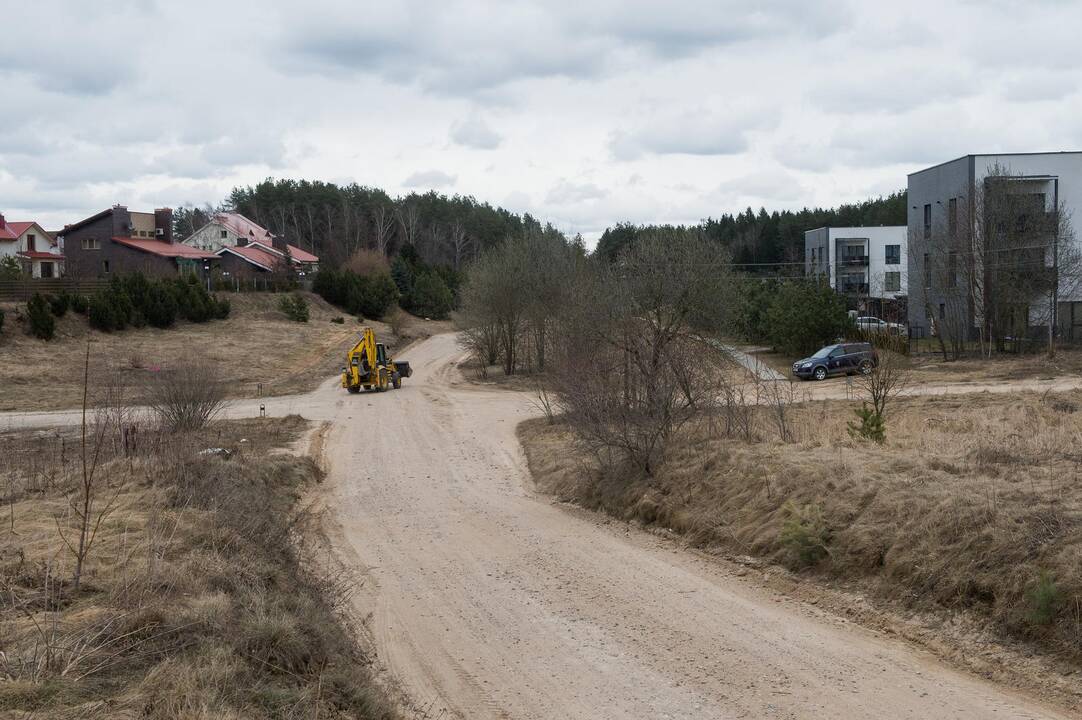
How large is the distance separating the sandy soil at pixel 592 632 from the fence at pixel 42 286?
4598 centimetres

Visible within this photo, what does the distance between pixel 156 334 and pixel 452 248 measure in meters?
80.7

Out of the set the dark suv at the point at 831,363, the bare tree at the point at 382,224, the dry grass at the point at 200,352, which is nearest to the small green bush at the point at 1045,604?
the dry grass at the point at 200,352

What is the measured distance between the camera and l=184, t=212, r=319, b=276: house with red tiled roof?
8294cm

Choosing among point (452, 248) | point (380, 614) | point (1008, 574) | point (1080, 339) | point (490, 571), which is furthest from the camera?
point (452, 248)

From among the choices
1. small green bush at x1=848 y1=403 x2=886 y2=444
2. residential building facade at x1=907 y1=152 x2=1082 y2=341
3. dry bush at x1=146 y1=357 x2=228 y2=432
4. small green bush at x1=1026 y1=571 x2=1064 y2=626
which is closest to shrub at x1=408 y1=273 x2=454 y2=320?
residential building facade at x1=907 y1=152 x2=1082 y2=341

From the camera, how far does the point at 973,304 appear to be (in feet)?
152

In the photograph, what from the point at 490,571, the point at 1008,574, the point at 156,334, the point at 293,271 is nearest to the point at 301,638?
the point at 490,571

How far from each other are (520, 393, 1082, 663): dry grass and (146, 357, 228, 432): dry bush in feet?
31.3

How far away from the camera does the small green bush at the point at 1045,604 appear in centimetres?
837

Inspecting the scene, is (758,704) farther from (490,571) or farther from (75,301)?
(75,301)

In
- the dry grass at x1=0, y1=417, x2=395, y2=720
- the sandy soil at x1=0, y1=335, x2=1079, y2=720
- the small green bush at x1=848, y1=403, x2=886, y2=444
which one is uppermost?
the small green bush at x1=848, y1=403, x2=886, y2=444

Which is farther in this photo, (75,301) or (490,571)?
(75,301)

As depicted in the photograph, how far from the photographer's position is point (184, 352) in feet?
157

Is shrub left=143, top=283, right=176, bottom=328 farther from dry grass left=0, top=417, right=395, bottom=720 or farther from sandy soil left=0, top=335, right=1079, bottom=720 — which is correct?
dry grass left=0, top=417, right=395, bottom=720
